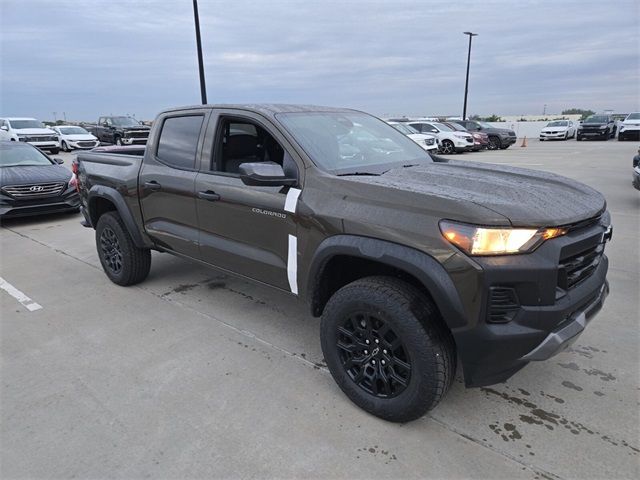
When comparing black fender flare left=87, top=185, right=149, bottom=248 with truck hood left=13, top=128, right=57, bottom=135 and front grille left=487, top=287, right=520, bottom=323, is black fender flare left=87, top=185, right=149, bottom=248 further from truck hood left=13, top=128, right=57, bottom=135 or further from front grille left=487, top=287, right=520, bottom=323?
truck hood left=13, top=128, right=57, bottom=135

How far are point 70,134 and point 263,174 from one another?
2578 cm

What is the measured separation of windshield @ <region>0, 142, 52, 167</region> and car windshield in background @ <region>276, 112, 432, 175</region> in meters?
7.58

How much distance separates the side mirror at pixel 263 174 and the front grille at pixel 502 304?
1.40m

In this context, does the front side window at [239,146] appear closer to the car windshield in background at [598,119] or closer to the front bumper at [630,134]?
the front bumper at [630,134]

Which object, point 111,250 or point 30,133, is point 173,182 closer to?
point 111,250

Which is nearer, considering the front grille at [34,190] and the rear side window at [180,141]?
the rear side window at [180,141]

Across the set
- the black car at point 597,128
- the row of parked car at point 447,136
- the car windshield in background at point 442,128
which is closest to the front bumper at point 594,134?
the black car at point 597,128

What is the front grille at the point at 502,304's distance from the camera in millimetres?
2145

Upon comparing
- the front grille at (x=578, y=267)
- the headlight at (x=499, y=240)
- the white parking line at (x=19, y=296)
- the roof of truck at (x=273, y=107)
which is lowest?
the white parking line at (x=19, y=296)

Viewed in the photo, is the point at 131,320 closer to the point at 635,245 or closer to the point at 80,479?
the point at 80,479

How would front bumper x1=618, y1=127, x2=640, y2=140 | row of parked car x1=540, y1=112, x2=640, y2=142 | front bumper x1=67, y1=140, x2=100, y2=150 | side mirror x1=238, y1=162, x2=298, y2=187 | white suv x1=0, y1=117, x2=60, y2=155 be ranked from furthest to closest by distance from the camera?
1. row of parked car x1=540, y1=112, x2=640, y2=142
2. front bumper x1=618, y1=127, x2=640, y2=140
3. front bumper x1=67, y1=140, x2=100, y2=150
4. white suv x1=0, y1=117, x2=60, y2=155
5. side mirror x1=238, y1=162, x2=298, y2=187

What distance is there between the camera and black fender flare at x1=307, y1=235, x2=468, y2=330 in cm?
220

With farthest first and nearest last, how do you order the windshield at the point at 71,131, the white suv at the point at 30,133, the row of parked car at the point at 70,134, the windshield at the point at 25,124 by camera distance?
the windshield at the point at 71,131 → the windshield at the point at 25,124 → the row of parked car at the point at 70,134 → the white suv at the point at 30,133

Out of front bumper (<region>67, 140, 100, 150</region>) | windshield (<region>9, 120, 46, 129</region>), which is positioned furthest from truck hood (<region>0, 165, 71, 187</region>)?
windshield (<region>9, 120, 46, 129</region>)
